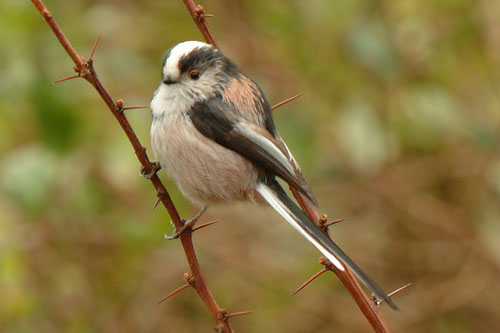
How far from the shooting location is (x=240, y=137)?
241 centimetres

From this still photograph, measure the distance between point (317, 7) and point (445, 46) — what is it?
1137 millimetres

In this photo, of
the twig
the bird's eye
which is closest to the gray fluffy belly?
the bird's eye

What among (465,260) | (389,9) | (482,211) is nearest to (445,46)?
(389,9)

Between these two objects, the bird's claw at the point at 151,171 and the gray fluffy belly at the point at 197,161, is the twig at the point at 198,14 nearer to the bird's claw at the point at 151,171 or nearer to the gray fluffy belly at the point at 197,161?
the gray fluffy belly at the point at 197,161

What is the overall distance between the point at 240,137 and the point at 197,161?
0.19m

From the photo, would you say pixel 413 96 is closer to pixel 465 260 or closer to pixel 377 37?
pixel 377 37

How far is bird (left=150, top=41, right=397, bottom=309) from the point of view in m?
2.41

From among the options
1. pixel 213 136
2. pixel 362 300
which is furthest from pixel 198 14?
pixel 362 300

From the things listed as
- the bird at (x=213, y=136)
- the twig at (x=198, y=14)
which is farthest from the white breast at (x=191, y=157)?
the twig at (x=198, y=14)

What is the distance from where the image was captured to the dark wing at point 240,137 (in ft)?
7.88

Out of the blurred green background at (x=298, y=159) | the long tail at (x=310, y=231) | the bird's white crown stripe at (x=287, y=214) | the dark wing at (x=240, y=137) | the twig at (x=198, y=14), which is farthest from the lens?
the blurred green background at (x=298, y=159)

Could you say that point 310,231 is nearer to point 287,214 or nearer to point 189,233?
point 287,214

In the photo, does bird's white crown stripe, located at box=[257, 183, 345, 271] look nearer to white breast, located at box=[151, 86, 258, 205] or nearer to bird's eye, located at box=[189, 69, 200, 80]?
white breast, located at box=[151, 86, 258, 205]

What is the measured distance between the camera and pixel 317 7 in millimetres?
3158
